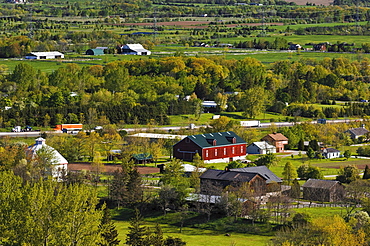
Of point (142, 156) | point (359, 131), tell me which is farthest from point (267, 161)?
point (359, 131)

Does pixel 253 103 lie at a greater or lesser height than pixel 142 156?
lesser

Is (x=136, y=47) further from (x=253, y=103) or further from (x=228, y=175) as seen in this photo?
(x=228, y=175)

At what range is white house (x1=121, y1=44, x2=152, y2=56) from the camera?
137 meters

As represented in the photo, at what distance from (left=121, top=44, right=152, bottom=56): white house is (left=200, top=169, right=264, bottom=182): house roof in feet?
276

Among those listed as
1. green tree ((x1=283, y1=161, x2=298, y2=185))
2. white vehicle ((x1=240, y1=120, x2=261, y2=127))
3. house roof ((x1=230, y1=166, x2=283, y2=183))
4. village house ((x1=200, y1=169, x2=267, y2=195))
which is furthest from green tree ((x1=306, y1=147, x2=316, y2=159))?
village house ((x1=200, y1=169, x2=267, y2=195))

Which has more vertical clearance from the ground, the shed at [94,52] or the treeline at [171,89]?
the treeline at [171,89]

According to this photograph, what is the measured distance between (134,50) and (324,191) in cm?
8907

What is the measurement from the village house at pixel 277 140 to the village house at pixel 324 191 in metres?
20.1

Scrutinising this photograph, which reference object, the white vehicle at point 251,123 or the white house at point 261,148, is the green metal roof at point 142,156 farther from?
the white vehicle at point 251,123

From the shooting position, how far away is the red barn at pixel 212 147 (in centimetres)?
6669

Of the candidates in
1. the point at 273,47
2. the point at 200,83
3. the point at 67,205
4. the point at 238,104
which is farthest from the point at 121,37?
the point at 67,205

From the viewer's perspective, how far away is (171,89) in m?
96.7

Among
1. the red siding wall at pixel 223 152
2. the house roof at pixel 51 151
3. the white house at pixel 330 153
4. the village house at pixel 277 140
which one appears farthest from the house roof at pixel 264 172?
the village house at pixel 277 140

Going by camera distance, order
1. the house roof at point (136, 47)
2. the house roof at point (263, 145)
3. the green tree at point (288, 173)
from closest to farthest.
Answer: the green tree at point (288, 173), the house roof at point (263, 145), the house roof at point (136, 47)
